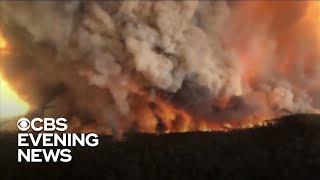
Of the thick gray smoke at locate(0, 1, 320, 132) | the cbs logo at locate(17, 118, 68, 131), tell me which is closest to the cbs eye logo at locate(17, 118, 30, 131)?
the cbs logo at locate(17, 118, 68, 131)

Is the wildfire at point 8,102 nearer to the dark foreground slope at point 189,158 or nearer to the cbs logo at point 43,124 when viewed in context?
the cbs logo at point 43,124

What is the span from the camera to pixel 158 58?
18.3ft

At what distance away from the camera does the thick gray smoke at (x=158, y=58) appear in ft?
17.9

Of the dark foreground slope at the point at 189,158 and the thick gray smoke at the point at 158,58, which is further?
the thick gray smoke at the point at 158,58

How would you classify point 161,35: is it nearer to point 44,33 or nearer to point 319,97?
point 44,33

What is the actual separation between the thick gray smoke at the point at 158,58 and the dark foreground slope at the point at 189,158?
0.21m

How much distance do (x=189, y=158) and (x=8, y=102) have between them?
5.53 ft

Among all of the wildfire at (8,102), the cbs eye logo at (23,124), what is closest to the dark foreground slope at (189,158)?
the cbs eye logo at (23,124)

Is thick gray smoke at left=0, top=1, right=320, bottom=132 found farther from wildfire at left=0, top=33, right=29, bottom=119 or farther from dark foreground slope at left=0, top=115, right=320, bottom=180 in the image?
dark foreground slope at left=0, top=115, right=320, bottom=180

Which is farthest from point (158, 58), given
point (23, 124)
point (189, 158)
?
point (23, 124)

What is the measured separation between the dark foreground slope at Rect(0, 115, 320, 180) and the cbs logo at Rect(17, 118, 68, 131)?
136 millimetres

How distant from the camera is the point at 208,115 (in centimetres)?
554

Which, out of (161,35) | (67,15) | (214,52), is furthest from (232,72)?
(67,15)

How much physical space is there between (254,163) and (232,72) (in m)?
0.89
